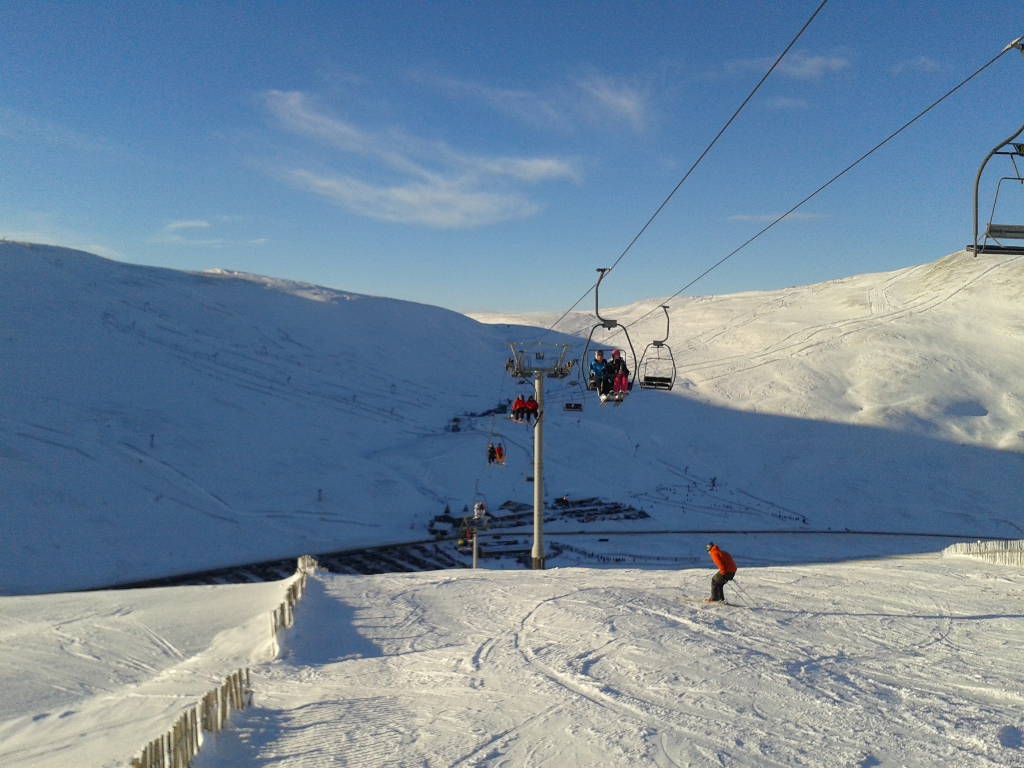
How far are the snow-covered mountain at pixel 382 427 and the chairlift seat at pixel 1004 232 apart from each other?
92.1ft

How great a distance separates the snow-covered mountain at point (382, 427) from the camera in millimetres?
31016

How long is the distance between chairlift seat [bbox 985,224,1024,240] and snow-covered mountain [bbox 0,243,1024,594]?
28.1m

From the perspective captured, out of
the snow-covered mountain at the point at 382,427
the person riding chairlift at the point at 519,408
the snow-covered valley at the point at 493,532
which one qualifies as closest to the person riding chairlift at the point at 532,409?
the person riding chairlift at the point at 519,408

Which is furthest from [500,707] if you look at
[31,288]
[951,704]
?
[31,288]

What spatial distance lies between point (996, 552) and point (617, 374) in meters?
10.9

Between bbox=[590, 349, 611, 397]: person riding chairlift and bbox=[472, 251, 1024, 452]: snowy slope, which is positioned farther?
bbox=[472, 251, 1024, 452]: snowy slope

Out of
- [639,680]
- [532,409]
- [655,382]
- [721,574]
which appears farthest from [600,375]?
[639,680]

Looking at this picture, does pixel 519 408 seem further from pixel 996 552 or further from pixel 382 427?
pixel 382 427

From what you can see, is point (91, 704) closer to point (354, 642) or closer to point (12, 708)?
point (12, 708)

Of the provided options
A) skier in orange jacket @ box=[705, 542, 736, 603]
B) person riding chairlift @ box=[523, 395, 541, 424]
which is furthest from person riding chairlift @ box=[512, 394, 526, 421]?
skier in orange jacket @ box=[705, 542, 736, 603]

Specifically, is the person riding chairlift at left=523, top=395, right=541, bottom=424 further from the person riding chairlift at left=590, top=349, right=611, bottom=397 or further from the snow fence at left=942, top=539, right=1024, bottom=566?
the snow fence at left=942, top=539, right=1024, bottom=566

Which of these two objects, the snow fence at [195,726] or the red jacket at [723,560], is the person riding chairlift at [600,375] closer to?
the red jacket at [723,560]

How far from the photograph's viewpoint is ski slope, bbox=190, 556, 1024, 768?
6.13 m

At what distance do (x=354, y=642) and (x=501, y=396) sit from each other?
4620 cm
